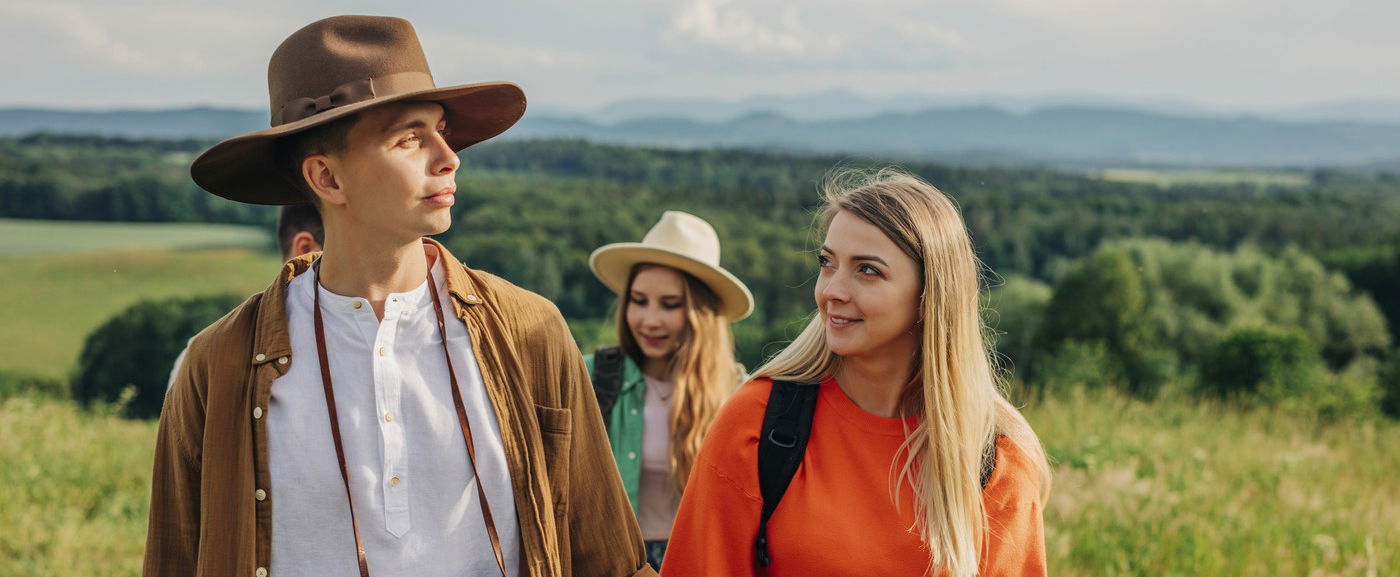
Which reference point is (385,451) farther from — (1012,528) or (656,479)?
(656,479)

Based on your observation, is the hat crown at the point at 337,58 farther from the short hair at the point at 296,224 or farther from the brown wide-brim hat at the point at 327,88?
the short hair at the point at 296,224

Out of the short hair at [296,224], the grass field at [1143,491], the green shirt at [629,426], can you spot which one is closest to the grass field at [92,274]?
the grass field at [1143,491]

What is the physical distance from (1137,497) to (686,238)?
384 cm

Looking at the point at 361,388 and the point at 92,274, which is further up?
the point at 361,388

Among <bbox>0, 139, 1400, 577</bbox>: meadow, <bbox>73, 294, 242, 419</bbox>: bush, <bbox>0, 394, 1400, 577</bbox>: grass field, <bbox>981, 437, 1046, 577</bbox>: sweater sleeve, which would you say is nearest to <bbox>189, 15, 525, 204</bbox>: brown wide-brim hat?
<bbox>0, 139, 1400, 577</bbox>: meadow

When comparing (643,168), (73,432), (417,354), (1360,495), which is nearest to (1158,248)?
(643,168)

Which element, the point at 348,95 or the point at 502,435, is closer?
the point at 348,95

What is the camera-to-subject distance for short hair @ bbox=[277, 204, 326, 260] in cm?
353

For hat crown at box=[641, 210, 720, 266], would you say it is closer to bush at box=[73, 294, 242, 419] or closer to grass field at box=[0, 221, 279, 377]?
bush at box=[73, 294, 242, 419]

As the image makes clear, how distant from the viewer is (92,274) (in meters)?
47.5

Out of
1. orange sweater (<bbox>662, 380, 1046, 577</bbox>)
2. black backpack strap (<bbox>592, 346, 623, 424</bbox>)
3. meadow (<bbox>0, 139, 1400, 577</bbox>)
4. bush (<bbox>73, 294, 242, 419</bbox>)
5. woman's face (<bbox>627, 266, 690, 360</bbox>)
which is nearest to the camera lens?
orange sweater (<bbox>662, 380, 1046, 577</bbox>)

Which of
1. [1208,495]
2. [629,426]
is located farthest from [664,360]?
[1208,495]

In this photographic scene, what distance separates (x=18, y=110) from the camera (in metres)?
56.1

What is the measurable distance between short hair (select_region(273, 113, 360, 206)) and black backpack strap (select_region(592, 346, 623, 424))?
6.30 ft
